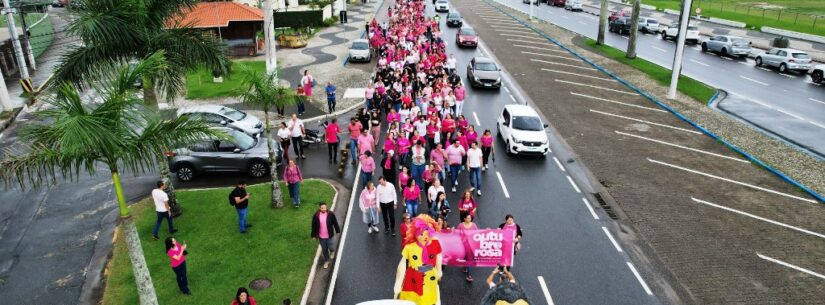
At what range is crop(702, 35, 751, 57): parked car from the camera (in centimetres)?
3916

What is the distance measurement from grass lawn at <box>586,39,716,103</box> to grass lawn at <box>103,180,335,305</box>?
21.9m

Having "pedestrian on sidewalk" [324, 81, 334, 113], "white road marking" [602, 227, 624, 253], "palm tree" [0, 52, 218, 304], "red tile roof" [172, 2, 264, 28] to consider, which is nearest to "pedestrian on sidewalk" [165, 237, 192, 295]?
"palm tree" [0, 52, 218, 304]

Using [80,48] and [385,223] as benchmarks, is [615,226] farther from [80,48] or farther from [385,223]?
[80,48]

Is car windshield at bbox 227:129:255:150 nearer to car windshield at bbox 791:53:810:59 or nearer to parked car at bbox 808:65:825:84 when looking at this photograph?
parked car at bbox 808:65:825:84

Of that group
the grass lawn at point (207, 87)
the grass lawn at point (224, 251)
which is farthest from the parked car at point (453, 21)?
the grass lawn at point (224, 251)

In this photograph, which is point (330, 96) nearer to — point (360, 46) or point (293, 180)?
point (293, 180)

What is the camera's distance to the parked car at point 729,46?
1542 inches

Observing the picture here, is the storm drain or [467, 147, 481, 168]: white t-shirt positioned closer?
the storm drain

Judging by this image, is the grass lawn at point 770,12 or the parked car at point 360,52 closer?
the parked car at point 360,52

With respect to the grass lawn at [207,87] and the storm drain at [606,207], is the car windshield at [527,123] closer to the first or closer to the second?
the storm drain at [606,207]

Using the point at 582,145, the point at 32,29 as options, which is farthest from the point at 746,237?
the point at 32,29

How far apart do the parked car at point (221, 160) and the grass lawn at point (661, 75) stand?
22111 mm

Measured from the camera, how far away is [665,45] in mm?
45719

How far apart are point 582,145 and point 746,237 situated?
24.7 feet
